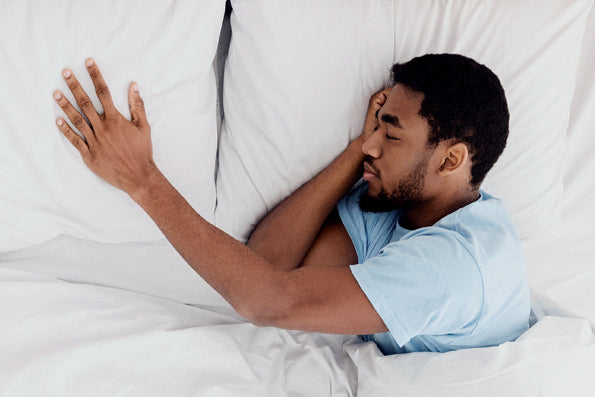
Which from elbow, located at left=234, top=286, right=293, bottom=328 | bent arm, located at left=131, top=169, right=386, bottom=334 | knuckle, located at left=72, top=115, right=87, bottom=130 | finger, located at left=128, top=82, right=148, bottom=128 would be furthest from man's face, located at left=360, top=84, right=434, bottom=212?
knuckle, located at left=72, top=115, right=87, bottom=130

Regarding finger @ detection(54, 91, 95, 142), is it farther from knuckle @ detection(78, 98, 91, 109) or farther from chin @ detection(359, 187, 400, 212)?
chin @ detection(359, 187, 400, 212)

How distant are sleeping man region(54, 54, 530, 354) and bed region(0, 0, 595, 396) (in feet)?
0.16

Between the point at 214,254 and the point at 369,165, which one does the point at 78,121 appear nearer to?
the point at 214,254

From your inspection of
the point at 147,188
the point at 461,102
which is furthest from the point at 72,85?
the point at 461,102

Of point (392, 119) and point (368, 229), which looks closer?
point (392, 119)

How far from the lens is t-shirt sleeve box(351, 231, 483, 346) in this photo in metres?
0.95

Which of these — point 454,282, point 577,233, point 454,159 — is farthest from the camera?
point 577,233

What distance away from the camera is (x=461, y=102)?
104 cm

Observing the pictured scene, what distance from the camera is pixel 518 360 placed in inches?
39.5

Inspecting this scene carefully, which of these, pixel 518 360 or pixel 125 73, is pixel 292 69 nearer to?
pixel 125 73

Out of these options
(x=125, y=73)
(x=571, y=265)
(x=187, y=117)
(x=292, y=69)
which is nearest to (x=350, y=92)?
(x=292, y=69)

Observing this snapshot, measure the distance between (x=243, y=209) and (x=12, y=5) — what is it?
23.1 inches

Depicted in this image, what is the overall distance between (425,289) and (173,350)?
0.48 m

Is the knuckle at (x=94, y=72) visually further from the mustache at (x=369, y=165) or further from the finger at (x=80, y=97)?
the mustache at (x=369, y=165)
